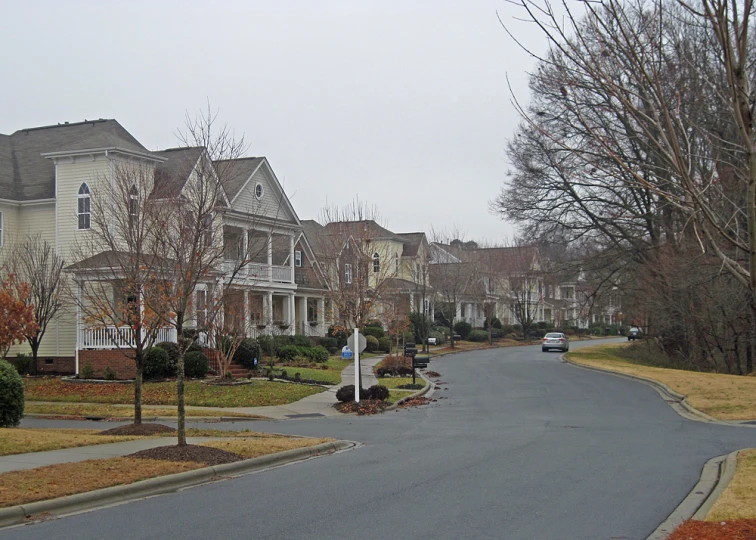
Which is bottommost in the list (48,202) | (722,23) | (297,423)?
(297,423)

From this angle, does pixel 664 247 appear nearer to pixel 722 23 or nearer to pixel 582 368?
pixel 582 368

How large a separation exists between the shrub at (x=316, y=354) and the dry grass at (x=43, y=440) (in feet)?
72.0

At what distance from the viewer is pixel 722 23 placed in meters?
6.14

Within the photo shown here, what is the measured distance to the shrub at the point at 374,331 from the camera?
5272 centimetres

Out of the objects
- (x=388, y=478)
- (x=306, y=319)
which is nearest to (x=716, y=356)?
(x=306, y=319)

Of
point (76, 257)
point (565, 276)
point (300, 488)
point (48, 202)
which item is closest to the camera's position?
point (300, 488)

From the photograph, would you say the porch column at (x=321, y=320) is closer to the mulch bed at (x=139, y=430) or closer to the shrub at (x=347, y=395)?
the shrub at (x=347, y=395)

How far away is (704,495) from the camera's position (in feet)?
33.5

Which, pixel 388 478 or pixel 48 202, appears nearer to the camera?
pixel 388 478

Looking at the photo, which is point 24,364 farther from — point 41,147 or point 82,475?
point 82,475

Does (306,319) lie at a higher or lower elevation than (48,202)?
lower

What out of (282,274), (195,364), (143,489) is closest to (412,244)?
(282,274)

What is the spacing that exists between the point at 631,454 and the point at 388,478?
15.3ft

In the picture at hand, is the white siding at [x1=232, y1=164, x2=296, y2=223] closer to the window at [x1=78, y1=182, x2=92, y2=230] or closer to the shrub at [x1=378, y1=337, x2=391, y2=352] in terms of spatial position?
the window at [x1=78, y1=182, x2=92, y2=230]
